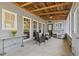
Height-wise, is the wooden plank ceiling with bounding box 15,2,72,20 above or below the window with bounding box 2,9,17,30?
above

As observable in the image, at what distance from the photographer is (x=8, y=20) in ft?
19.0

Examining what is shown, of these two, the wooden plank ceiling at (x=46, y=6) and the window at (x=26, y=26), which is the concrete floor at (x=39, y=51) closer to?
the window at (x=26, y=26)

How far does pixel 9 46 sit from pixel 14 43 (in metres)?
0.55

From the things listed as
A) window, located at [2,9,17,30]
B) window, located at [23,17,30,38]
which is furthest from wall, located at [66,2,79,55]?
window, located at [23,17,30,38]

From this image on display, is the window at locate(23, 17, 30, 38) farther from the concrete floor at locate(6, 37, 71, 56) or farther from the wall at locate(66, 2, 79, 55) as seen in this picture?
the wall at locate(66, 2, 79, 55)

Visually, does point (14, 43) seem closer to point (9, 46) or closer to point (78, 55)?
point (9, 46)

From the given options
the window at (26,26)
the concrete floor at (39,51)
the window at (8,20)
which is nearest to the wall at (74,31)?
the concrete floor at (39,51)

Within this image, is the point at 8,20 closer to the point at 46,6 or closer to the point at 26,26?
the point at 46,6

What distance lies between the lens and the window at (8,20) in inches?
207

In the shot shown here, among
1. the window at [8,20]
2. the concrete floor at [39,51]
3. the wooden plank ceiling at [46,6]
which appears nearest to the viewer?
the concrete floor at [39,51]

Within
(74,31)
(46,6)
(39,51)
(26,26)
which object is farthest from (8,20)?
(74,31)

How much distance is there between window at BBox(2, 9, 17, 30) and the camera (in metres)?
5.27

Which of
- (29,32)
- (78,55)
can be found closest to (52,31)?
(29,32)

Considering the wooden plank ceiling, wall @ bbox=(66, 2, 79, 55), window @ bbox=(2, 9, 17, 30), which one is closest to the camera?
wall @ bbox=(66, 2, 79, 55)
